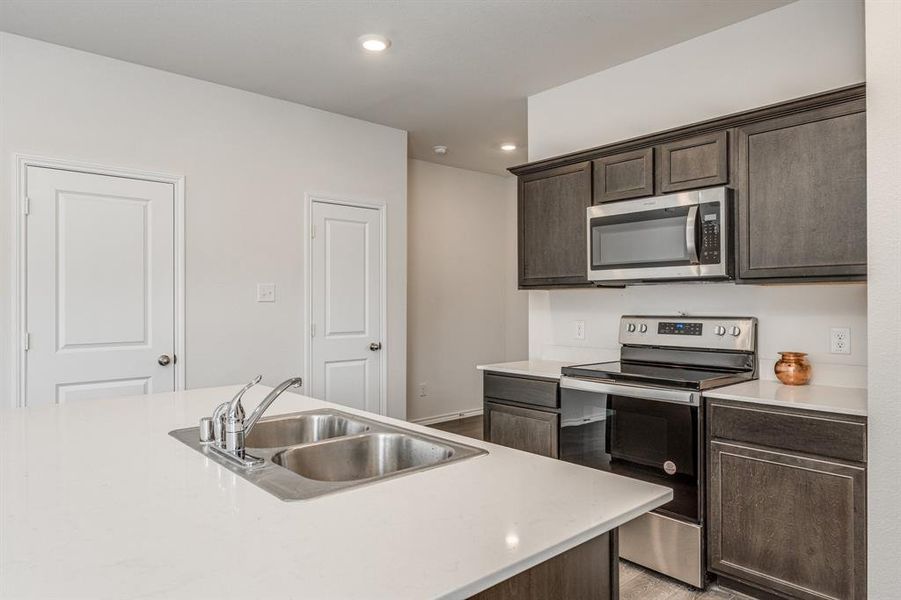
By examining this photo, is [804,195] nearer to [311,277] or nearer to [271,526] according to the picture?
[271,526]

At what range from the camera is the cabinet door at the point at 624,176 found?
2.94m

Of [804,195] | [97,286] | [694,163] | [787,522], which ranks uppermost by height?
[694,163]

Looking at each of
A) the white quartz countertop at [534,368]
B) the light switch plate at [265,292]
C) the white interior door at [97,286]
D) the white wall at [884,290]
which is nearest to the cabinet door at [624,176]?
the white quartz countertop at [534,368]

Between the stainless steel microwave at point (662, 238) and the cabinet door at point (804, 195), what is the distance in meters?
0.09

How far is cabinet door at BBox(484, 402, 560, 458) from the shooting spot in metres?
3.07

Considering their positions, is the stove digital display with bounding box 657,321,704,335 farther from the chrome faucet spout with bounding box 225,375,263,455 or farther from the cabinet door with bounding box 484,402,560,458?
the chrome faucet spout with bounding box 225,375,263,455

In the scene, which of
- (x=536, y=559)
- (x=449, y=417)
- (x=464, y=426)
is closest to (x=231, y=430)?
(x=536, y=559)

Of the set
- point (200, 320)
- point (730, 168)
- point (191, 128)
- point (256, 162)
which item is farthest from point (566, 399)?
point (191, 128)

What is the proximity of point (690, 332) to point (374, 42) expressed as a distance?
224 cm

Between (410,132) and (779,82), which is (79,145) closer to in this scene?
(410,132)

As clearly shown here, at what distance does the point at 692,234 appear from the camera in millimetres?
2656

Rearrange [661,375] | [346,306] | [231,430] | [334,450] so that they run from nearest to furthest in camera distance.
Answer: [231,430] < [334,450] < [661,375] < [346,306]

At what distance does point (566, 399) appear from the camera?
3012 mm

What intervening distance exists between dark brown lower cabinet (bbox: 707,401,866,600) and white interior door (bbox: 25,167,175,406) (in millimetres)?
3030
